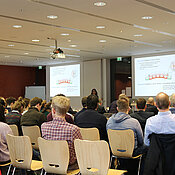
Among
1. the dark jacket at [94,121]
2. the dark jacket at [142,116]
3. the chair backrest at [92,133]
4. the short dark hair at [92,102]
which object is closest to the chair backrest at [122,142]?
the chair backrest at [92,133]

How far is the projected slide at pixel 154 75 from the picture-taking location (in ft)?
44.9

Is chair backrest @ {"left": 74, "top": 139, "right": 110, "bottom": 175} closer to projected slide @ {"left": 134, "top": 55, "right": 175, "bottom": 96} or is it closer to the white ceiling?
the white ceiling

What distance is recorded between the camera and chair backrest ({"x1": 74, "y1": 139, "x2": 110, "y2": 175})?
3092 mm

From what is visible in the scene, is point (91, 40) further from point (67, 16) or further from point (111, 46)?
point (67, 16)

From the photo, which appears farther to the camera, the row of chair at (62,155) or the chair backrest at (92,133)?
the chair backrest at (92,133)

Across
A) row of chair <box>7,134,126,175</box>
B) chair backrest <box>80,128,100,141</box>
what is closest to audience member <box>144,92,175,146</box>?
row of chair <box>7,134,126,175</box>

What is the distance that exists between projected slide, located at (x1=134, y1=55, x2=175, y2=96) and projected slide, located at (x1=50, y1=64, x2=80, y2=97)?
399cm

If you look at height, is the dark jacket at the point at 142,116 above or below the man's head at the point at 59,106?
below

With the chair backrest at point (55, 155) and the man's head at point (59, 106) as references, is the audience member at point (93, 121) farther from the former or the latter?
the chair backrest at point (55, 155)

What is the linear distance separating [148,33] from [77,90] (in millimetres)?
8530

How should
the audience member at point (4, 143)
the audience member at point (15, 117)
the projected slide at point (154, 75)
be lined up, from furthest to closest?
the projected slide at point (154, 75)
the audience member at point (15, 117)
the audience member at point (4, 143)

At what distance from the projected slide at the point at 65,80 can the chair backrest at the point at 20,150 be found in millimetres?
13879

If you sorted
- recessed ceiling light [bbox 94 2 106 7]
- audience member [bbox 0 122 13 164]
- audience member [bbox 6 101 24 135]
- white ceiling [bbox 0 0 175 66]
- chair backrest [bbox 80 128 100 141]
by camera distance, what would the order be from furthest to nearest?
white ceiling [bbox 0 0 175 66] → recessed ceiling light [bbox 94 2 106 7] → audience member [bbox 6 101 24 135] → chair backrest [bbox 80 128 100 141] → audience member [bbox 0 122 13 164]

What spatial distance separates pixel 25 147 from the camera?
3646 mm
